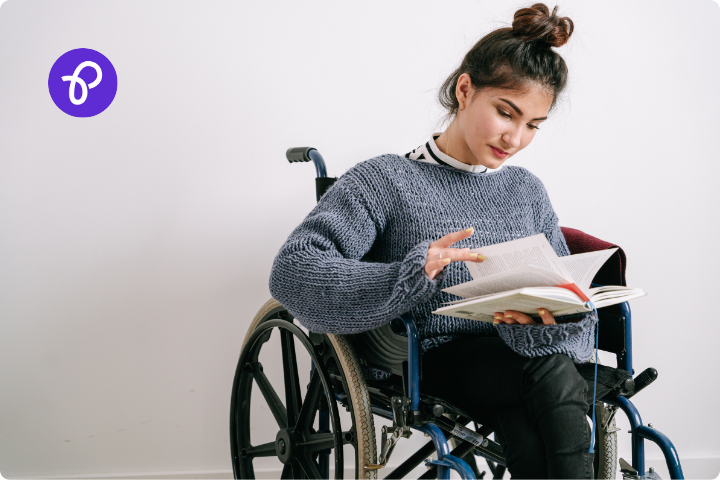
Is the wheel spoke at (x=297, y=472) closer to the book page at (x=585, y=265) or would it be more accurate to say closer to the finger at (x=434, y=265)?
the finger at (x=434, y=265)

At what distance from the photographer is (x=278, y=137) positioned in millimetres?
1640

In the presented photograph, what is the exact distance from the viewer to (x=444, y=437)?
2.88 ft

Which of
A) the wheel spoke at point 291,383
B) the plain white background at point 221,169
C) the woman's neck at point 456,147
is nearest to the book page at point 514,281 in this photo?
the woman's neck at point 456,147

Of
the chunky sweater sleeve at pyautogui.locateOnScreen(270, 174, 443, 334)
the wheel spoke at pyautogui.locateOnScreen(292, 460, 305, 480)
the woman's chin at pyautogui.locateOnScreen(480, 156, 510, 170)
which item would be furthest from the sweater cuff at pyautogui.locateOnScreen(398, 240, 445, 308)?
the wheel spoke at pyautogui.locateOnScreen(292, 460, 305, 480)

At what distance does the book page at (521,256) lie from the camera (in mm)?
809

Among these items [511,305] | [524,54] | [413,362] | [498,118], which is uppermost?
[524,54]

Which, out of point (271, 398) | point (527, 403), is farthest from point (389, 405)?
point (271, 398)

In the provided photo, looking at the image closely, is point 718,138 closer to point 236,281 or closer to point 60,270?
point 236,281

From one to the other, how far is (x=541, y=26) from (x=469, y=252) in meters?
0.54

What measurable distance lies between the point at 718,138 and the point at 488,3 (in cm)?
85

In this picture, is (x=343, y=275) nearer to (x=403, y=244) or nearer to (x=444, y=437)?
(x=403, y=244)

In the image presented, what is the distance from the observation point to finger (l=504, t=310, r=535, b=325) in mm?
875

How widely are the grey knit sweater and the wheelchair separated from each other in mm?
70

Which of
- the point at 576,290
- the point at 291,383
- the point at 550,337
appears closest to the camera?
the point at 576,290
